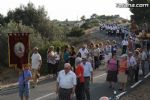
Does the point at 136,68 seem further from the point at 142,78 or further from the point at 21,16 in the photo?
the point at 21,16

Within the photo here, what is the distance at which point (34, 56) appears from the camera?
67.8 ft

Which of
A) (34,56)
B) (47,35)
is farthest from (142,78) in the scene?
(47,35)

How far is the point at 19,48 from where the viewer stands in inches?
747

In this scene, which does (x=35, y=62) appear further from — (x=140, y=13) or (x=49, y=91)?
(x=140, y=13)

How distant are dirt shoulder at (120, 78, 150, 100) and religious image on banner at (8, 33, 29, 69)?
13.8 feet

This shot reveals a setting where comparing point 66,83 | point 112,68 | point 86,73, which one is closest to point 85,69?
point 86,73

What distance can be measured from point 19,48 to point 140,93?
17.2 feet

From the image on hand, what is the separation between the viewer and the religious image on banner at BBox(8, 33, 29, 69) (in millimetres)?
18812

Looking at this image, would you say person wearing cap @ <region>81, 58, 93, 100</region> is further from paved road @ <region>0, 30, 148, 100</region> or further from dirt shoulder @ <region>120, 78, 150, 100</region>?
dirt shoulder @ <region>120, 78, 150, 100</region>

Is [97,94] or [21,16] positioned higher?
[21,16]

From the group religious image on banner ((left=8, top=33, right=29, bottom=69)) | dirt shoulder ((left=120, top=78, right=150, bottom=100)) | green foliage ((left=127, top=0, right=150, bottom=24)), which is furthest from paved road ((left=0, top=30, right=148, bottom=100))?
green foliage ((left=127, top=0, right=150, bottom=24))

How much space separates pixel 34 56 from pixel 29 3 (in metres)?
36.0

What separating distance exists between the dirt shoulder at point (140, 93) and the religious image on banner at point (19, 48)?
4201mm

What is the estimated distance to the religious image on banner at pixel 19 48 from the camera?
1881 centimetres
